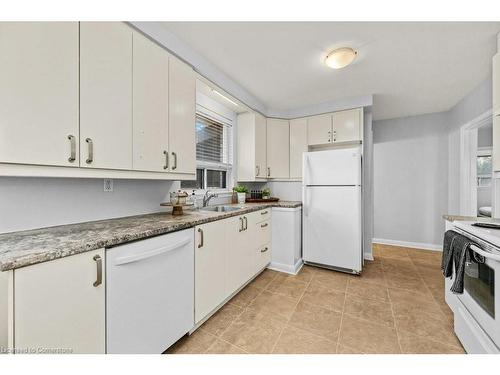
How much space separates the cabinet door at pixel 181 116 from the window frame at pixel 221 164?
2.38 feet

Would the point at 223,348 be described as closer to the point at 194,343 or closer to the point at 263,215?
the point at 194,343

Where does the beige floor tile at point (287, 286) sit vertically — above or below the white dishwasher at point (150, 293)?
below

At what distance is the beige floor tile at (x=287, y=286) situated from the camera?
2248 mm

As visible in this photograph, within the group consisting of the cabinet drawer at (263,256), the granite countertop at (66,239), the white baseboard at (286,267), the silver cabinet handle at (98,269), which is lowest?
the white baseboard at (286,267)

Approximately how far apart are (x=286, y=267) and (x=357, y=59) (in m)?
2.52

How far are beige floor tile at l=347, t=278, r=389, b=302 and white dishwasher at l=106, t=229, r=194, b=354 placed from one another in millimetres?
1745

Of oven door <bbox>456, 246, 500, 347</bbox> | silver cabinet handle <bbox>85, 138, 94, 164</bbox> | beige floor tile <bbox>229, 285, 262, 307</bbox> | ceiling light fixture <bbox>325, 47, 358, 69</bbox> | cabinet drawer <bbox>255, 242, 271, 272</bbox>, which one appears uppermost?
ceiling light fixture <bbox>325, 47, 358, 69</bbox>

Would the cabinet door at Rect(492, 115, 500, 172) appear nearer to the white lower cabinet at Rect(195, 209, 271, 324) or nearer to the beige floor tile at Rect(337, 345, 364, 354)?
the beige floor tile at Rect(337, 345, 364, 354)

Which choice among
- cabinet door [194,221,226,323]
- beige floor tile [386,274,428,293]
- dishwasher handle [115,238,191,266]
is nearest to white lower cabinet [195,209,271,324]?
cabinet door [194,221,226,323]

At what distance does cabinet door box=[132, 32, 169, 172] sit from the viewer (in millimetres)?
1480

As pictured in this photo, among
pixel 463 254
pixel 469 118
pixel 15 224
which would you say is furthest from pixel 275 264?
pixel 469 118

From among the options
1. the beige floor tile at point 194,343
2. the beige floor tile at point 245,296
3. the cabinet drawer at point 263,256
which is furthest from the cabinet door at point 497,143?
the beige floor tile at point 194,343

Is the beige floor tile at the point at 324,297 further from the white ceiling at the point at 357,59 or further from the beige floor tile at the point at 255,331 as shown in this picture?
the white ceiling at the point at 357,59

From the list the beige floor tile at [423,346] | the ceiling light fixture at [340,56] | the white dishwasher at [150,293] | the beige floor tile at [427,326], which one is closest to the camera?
the white dishwasher at [150,293]
